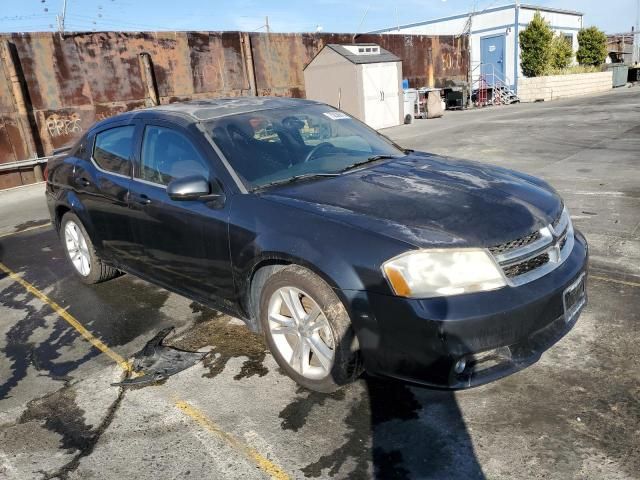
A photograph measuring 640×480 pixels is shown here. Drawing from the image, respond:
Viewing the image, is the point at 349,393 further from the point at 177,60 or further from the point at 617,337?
the point at 177,60

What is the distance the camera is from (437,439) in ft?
8.29

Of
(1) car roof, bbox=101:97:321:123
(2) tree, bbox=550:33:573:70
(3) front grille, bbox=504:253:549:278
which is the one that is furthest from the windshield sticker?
(2) tree, bbox=550:33:573:70

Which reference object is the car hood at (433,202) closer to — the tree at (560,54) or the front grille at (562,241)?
the front grille at (562,241)

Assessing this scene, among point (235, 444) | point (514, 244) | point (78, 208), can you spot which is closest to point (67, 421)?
point (235, 444)

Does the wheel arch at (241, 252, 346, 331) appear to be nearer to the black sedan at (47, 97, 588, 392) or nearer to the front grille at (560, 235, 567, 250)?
Result: the black sedan at (47, 97, 588, 392)

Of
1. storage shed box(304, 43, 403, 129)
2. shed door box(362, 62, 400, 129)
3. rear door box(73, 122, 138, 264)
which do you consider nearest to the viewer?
rear door box(73, 122, 138, 264)

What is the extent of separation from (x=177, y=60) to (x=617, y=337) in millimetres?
14089

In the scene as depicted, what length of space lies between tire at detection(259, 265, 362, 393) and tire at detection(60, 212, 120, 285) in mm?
2378

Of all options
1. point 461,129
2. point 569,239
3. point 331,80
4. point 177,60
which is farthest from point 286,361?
point 331,80

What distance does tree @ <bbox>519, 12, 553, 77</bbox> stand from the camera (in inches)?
1267

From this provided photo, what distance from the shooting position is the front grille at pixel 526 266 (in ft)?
8.46

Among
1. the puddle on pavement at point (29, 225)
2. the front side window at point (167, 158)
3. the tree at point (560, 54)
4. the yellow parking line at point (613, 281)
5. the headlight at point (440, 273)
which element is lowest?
the yellow parking line at point (613, 281)

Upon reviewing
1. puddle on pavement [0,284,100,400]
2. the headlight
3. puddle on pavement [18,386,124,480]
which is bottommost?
puddle on pavement [18,386,124,480]

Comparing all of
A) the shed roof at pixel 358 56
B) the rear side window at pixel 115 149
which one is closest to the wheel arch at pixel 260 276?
the rear side window at pixel 115 149
